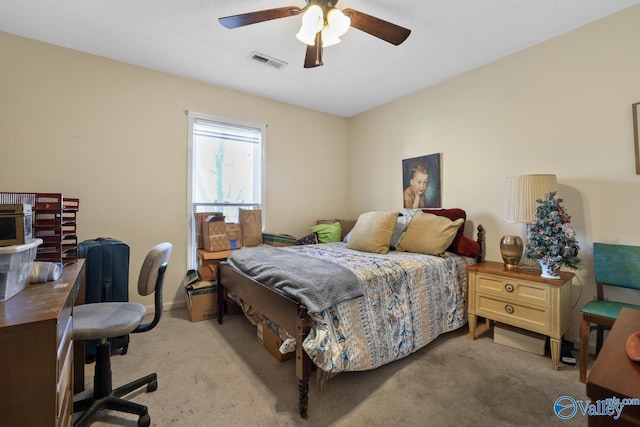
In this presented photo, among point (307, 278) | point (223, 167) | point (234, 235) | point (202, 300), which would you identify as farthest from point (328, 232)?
point (307, 278)

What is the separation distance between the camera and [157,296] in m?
1.71

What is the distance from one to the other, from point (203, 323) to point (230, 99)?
2589mm

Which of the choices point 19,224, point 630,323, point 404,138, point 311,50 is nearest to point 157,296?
point 19,224

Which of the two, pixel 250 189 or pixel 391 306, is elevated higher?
pixel 250 189

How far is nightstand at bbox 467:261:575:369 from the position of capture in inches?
77.2

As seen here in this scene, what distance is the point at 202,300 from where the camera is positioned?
275 cm

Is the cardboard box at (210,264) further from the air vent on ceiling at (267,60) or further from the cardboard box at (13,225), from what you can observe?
the air vent on ceiling at (267,60)

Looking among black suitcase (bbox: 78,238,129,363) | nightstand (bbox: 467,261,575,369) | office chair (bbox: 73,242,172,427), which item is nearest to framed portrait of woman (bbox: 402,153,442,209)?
nightstand (bbox: 467,261,575,369)

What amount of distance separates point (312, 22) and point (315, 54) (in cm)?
31

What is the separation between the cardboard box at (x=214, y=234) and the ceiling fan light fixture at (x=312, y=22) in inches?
80.0

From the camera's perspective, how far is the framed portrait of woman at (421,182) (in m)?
3.26

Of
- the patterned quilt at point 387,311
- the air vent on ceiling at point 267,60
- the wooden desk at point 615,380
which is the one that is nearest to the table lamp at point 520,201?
the patterned quilt at point 387,311

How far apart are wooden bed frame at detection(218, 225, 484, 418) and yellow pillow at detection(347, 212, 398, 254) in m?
1.17

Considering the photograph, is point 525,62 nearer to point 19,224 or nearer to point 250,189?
point 250,189
